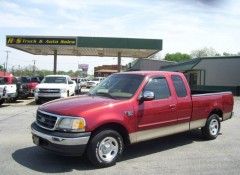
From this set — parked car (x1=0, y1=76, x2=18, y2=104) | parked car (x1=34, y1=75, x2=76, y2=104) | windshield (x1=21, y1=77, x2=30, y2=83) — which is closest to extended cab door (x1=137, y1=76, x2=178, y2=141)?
parked car (x1=34, y1=75, x2=76, y2=104)

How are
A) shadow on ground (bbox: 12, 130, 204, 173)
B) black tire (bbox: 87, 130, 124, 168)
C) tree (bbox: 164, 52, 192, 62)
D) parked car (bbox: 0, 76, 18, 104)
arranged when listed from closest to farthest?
black tire (bbox: 87, 130, 124, 168) → shadow on ground (bbox: 12, 130, 204, 173) → parked car (bbox: 0, 76, 18, 104) → tree (bbox: 164, 52, 192, 62)

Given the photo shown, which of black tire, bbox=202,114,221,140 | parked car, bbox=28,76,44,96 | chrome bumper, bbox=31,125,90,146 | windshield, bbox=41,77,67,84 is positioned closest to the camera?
chrome bumper, bbox=31,125,90,146

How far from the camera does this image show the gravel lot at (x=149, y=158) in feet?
18.6

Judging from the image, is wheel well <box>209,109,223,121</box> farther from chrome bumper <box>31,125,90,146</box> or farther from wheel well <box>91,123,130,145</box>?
chrome bumper <box>31,125,90,146</box>

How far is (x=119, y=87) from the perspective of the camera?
22.3 ft

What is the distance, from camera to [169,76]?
7355mm

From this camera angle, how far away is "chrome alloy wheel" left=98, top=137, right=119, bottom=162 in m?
5.84

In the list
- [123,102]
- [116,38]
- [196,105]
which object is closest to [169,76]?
[196,105]

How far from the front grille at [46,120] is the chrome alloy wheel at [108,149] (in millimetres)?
986

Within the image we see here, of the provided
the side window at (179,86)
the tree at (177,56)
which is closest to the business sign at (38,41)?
the side window at (179,86)

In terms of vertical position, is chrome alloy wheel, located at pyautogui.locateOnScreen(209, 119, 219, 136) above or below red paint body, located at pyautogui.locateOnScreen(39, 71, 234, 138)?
below

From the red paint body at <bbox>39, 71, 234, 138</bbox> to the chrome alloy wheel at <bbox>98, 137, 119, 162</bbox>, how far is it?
366 millimetres

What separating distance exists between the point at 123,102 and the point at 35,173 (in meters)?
2.09

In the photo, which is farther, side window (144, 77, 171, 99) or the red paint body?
side window (144, 77, 171, 99)
